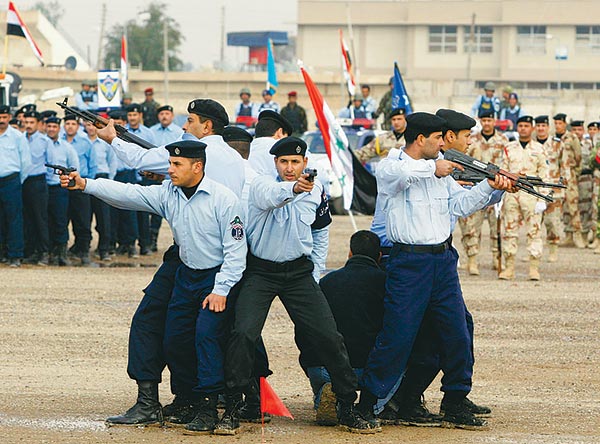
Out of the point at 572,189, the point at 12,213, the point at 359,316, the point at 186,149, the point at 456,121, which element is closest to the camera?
the point at 186,149

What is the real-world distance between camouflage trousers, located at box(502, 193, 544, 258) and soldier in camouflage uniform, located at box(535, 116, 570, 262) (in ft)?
2.63

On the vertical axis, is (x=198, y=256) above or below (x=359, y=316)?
above

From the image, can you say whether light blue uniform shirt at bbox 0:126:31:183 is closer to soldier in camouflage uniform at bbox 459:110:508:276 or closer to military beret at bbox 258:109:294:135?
soldier in camouflage uniform at bbox 459:110:508:276

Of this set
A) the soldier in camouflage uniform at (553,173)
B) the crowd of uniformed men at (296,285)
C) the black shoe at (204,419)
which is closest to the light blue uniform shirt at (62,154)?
the soldier in camouflage uniform at (553,173)

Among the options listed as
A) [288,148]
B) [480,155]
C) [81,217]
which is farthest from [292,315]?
[81,217]

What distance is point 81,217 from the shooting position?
63.1ft

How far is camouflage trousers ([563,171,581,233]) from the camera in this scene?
23078 mm

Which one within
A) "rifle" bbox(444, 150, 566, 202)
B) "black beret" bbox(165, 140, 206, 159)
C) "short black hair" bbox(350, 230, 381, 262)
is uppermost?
"black beret" bbox(165, 140, 206, 159)

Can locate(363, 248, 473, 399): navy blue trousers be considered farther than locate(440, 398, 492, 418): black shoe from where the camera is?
No

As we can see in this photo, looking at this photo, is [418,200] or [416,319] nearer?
[416,319]

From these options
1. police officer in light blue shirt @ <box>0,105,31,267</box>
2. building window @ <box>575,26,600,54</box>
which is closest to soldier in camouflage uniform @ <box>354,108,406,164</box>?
police officer in light blue shirt @ <box>0,105,31,267</box>

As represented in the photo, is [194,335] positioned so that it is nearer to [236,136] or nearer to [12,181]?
[236,136]

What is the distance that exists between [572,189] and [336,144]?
6916 mm

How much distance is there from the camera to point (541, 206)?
17344mm
